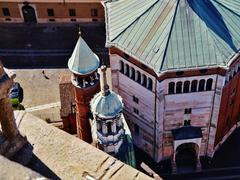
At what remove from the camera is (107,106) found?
46719 mm

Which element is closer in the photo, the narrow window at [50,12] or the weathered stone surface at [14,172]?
the weathered stone surface at [14,172]

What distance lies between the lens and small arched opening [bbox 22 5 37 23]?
3211 inches

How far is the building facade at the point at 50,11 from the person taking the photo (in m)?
80.6

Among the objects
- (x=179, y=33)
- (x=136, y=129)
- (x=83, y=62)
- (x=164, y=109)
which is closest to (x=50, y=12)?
(x=136, y=129)

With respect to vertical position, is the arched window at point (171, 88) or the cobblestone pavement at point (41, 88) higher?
the arched window at point (171, 88)

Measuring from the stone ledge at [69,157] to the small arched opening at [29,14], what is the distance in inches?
1902

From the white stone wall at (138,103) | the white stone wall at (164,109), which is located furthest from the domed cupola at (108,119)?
the white stone wall at (138,103)

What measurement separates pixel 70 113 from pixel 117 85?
7.18 m

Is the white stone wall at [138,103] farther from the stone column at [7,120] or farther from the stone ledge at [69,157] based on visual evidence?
the stone column at [7,120]

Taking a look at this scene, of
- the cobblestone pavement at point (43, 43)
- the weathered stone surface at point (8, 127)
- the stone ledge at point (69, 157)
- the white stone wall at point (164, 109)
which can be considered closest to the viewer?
the weathered stone surface at point (8, 127)

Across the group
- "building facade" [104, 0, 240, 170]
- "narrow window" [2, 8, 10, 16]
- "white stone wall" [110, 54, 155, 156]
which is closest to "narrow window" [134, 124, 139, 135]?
"white stone wall" [110, 54, 155, 156]

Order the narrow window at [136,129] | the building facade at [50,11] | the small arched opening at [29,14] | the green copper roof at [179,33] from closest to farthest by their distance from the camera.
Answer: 1. the green copper roof at [179,33]
2. the narrow window at [136,129]
3. the building facade at [50,11]
4. the small arched opening at [29,14]

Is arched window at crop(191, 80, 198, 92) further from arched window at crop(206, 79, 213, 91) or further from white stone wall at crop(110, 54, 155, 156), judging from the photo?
white stone wall at crop(110, 54, 155, 156)

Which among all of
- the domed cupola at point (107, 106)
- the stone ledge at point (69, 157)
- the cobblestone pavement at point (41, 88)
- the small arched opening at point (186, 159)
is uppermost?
the stone ledge at point (69, 157)
